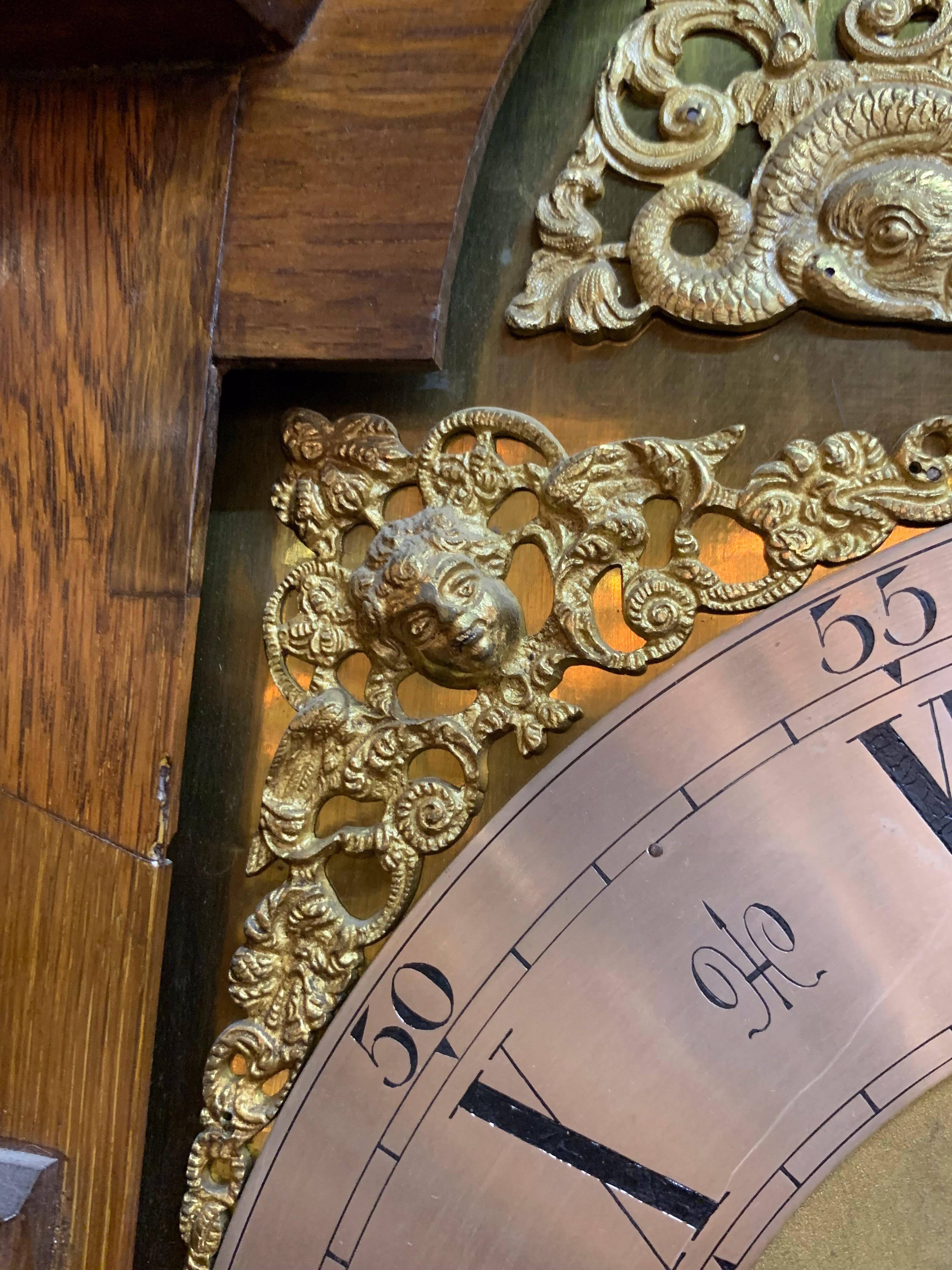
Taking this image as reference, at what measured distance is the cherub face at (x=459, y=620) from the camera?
2.46ft

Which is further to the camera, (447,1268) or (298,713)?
(298,713)

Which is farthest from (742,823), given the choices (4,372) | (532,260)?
(4,372)

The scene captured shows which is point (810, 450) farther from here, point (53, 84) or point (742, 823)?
point (53, 84)

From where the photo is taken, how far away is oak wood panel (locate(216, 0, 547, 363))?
0.73 m

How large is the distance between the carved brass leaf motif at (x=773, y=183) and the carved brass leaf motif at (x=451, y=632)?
100 mm

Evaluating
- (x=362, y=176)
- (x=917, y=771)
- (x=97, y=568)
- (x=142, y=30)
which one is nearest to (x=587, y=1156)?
(x=917, y=771)

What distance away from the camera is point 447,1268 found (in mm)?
691

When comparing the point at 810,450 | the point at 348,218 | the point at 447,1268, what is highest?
the point at 348,218

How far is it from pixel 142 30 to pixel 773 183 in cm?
47

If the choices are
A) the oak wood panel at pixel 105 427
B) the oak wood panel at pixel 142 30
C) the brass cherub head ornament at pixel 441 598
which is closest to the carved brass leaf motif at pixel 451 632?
the brass cherub head ornament at pixel 441 598

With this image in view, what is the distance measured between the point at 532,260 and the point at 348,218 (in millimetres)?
154
